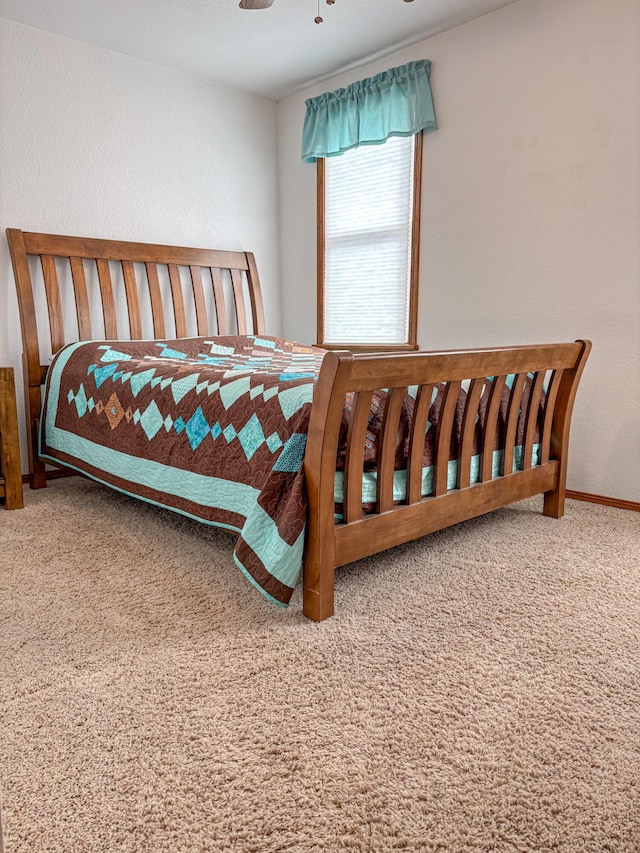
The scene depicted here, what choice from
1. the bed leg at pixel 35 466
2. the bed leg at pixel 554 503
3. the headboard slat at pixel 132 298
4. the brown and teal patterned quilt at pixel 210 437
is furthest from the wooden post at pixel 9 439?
the bed leg at pixel 554 503

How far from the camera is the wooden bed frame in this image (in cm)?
161

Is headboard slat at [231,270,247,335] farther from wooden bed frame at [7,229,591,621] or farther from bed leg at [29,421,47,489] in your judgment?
bed leg at [29,421,47,489]

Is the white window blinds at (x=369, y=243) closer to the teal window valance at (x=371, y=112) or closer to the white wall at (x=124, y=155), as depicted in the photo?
the teal window valance at (x=371, y=112)

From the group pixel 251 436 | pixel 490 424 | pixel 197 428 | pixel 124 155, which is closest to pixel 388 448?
pixel 251 436

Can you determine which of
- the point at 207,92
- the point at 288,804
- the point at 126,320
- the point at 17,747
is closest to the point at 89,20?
the point at 207,92

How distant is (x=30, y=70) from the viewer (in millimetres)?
3041

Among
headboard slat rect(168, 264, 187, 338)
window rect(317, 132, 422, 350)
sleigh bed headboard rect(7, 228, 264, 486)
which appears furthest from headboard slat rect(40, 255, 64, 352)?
window rect(317, 132, 422, 350)

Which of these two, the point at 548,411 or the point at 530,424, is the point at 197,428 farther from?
the point at 548,411

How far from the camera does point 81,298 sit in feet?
10.4

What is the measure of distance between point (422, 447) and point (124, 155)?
2522mm

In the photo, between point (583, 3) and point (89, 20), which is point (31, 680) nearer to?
point (89, 20)

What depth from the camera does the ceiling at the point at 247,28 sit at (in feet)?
9.31

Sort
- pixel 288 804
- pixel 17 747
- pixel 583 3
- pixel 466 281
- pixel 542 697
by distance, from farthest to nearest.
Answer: pixel 466 281
pixel 583 3
pixel 542 697
pixel 17 747
pixel 288 804

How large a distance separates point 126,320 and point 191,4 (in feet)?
5.00
